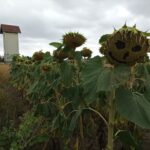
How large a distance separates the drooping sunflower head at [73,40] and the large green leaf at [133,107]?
0.92 metres

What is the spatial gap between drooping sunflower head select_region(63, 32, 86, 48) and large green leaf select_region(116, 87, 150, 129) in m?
0.92

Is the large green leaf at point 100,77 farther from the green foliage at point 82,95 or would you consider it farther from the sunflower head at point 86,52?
the sunflower head at point 86,52

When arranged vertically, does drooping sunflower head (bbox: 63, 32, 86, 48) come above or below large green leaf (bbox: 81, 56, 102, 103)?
above

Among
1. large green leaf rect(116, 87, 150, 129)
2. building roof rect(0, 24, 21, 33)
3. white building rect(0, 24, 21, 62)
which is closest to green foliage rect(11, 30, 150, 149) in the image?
large green leaf rect(116, 87, 150, 129)

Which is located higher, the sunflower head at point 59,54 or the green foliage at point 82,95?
the sunflower head at point 59,54

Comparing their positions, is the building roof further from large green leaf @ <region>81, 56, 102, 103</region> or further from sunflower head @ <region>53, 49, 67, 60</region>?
large green leaf @ <region>81, 56, 102, 103</region>

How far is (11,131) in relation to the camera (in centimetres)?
458

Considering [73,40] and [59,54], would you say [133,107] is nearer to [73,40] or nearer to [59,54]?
[73,40]

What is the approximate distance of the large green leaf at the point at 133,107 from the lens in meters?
1.63

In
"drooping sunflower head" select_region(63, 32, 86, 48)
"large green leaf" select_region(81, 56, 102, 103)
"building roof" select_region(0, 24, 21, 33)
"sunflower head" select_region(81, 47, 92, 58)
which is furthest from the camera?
"building roof" select_region(0, 24, 21, 33)

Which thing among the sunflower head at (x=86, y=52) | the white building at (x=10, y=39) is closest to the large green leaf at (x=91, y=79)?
the sunflower head at (x=86, y=52)

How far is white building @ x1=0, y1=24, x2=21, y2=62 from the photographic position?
73.9 ft

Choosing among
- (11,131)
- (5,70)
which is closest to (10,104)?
(11,131)

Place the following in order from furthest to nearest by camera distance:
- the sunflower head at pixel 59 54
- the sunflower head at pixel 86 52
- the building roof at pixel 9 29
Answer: the building roof at pixel 9 29 → the sunflower head at pixel 86 52 → the sunflower head at pixel 59 54
